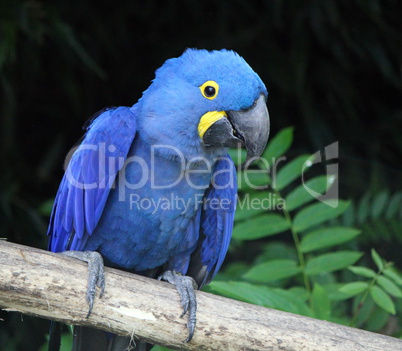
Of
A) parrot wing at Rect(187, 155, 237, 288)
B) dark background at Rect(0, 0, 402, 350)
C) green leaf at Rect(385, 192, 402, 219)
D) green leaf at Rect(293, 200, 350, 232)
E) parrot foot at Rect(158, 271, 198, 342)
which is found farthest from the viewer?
dark background at Rect(0, 0, 402, 350)

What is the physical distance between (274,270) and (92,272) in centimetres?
72

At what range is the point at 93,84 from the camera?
3.10 m

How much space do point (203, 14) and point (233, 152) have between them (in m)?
1.15

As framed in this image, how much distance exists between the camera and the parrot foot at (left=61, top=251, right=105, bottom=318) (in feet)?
4.83

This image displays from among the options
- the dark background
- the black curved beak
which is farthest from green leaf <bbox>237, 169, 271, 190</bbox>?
the dark background

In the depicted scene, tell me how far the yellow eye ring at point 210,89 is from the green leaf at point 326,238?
0.69 metres

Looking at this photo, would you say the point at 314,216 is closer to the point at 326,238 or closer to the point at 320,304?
the point at 326,238

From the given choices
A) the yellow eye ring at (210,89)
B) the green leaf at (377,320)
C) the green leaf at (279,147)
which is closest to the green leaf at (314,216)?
the green leaf at (279,147)

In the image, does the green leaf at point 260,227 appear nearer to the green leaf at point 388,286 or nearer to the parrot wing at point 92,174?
the green leaf at point 388,286

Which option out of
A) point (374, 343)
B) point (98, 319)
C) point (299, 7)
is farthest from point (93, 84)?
point (374, 343)

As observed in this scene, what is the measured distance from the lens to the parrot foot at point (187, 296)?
153 centimetres

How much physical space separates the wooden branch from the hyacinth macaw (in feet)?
0.28

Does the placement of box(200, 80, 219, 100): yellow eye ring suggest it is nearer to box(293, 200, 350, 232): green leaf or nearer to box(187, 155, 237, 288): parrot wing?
box(187, 155, 237, 288): parrot wing

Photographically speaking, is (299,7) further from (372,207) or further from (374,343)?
(374,343)
